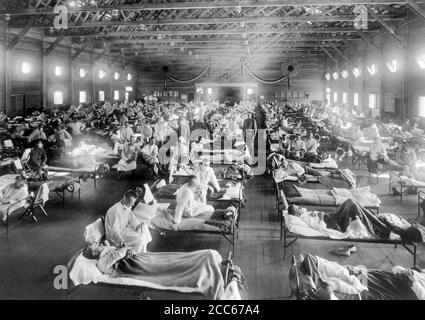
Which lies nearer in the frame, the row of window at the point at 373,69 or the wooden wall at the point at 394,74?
the row of window at the point at 373,69

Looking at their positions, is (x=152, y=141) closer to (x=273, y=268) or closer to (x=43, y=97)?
(x=273, y=268)

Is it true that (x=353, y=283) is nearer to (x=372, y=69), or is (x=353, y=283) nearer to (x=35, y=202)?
(x=35, y=202)

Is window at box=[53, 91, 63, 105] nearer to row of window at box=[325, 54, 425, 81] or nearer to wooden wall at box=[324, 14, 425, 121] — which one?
wooden wall at box=[324, 14, 425, 121]

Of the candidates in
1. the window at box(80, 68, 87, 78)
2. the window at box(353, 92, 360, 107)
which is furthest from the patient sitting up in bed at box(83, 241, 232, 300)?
the window at box(80, 68, 87, 78)

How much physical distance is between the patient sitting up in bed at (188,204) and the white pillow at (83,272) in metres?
1.74

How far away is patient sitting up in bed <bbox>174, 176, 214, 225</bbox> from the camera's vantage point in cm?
591

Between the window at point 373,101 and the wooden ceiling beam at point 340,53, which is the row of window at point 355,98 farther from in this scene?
the wooden ceiling beam at point 340,53

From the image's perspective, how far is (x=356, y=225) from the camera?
5.70 meters

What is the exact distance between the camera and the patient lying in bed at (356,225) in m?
5.52

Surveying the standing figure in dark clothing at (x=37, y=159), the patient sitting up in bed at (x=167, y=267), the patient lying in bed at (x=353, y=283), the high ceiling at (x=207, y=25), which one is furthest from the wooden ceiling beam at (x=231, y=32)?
the patient sitting up in bed at (x=167, y=267)

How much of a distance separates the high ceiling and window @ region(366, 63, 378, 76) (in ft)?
5.69

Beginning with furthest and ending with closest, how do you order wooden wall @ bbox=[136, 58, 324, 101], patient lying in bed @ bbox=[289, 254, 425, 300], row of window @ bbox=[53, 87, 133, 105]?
1. wooden wall @ bbox=[136, 58, 324, 101]
2. row of window @ bbox=[53, 87, 133, 105]
3. patient lying in bed @ bbox=[289, 254, 425, 300]

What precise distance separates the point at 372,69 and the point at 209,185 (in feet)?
57.2

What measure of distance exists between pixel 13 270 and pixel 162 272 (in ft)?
7.76
